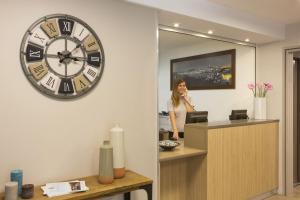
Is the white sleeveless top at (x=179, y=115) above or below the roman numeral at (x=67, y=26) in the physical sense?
below

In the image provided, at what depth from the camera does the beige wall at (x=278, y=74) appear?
12.9 ft

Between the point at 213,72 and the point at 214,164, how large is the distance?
151cm

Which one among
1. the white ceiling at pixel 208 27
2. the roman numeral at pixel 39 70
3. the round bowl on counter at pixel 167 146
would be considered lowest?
the round bowl on counter at pixel 167 146

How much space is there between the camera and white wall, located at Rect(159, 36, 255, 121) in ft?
13.3

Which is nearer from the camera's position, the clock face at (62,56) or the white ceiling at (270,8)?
the clock face at (62,56)

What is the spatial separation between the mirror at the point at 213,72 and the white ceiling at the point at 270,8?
0.67 meters

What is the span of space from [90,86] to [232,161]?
202 centimetres

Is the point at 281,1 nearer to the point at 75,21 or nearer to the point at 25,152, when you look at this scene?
the point at 75,21

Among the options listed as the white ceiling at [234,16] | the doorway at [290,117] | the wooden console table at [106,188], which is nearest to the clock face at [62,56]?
the white ceiling at [234,16]

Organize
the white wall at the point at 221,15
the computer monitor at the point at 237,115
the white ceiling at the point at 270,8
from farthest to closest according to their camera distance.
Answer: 1. the computer monitor at the point at 237,115
2. the white ceiling at the point at 270,8
3. the white wall at the point at 221,15

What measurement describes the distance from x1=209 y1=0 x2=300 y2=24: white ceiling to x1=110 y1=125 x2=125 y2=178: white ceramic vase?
1818mm

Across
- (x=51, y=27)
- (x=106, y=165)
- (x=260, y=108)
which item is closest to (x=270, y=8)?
(x=260, y=108)

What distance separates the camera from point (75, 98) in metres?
2.20

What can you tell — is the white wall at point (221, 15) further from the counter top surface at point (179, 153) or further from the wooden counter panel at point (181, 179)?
the wooden counter panel at point (181, 179)
